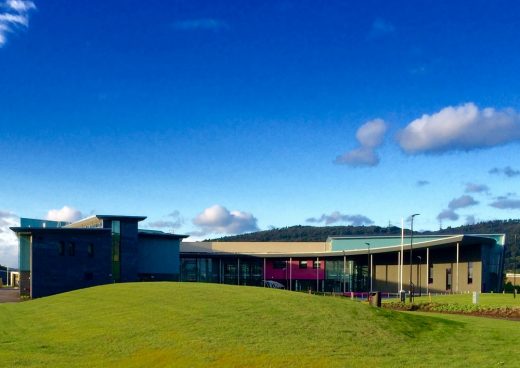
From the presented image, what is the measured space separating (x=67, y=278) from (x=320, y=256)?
45.7m

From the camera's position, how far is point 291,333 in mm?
21500

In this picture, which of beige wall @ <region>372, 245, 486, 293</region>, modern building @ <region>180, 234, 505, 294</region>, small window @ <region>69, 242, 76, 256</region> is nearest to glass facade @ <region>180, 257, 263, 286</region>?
modern building @ <region>180, 234, 505, 294</region>

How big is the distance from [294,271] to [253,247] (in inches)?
450

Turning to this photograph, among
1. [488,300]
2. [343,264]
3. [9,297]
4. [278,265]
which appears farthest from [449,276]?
[9,297]

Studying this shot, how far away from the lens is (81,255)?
72500 mm

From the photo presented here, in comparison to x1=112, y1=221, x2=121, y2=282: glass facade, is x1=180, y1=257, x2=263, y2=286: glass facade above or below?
below

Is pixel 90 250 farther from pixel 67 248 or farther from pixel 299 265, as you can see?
pixel 299 265

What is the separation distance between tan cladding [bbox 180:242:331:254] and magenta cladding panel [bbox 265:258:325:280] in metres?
4.01

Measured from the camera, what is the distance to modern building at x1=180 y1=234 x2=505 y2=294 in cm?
8012

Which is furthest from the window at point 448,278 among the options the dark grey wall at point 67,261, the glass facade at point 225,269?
the dark grey wall at point 67,261

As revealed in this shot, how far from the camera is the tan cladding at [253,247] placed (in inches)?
4318

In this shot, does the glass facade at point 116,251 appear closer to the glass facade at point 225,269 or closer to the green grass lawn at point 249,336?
the glass facade at point 225,269

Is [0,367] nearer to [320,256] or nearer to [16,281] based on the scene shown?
[320,256]

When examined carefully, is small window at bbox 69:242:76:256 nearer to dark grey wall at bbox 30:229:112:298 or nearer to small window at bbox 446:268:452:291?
dark grey wall at bbox 30:229:112:298
